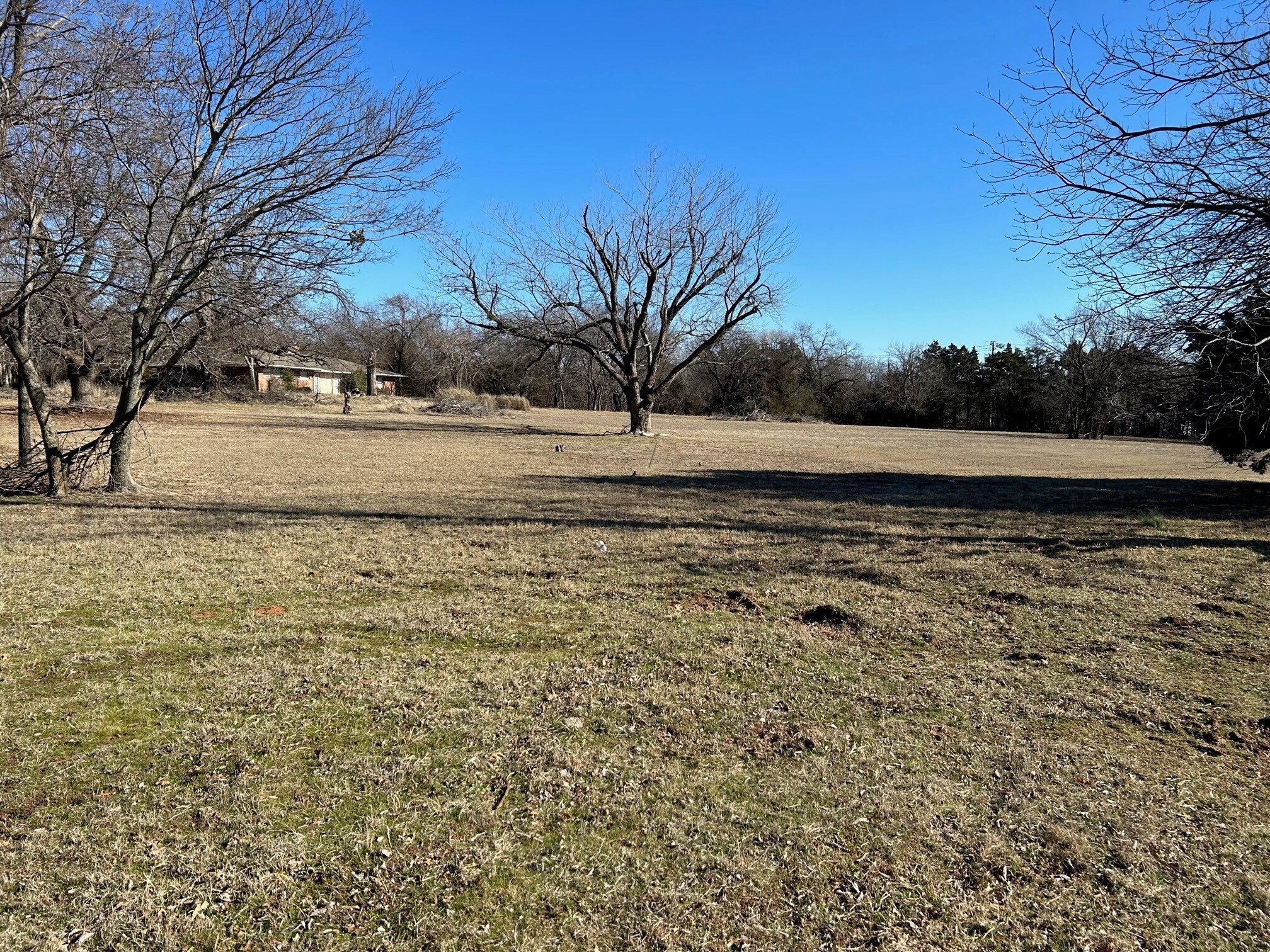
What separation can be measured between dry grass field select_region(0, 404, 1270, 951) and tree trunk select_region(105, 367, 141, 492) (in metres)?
1.64

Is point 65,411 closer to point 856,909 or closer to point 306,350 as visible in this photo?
point 306,350

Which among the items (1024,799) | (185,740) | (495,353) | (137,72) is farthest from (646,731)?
(495,353)

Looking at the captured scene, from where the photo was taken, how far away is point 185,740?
319cm

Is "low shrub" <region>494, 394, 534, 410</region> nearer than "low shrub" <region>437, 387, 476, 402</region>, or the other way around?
"low shrub" <region>437, 387, 476, 402</region>

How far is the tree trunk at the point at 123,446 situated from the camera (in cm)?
888

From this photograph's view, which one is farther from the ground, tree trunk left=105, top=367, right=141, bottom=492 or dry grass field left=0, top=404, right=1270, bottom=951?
tree trunk left=105, top=367, right=141, bottom=492

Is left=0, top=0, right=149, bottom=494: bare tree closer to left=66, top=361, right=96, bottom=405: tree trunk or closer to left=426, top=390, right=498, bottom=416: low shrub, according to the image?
left=66, top=361, right=96, bottom=405: tree trunk

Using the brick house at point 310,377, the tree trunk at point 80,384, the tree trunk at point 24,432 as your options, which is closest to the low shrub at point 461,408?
the brick house at point 310,377

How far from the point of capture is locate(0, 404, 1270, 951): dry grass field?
7.44 ft

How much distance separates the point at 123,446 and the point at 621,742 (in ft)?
29.8

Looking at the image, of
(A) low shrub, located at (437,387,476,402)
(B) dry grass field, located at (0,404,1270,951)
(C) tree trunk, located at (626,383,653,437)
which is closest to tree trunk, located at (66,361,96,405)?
(C) tree trunk, located at (626,383,653,437)

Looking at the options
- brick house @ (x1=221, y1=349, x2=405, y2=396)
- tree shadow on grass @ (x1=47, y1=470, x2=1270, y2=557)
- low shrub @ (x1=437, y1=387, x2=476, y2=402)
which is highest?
brick house @ (x1=221, y1=349, x2=405, y2=396)

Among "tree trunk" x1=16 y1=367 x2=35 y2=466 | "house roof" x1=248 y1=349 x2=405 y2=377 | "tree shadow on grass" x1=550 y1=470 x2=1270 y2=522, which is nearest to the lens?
"tree trunk" x1=16 y1=367 x2=35 y2=466

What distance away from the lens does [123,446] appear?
9.48m
